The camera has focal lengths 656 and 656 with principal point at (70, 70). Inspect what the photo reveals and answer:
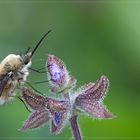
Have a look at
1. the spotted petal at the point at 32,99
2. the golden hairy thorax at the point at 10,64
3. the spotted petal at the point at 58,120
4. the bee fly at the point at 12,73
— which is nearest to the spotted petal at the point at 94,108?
the spotted petal at the point at 58,120

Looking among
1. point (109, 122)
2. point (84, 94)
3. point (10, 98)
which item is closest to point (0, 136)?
point (109, 122)

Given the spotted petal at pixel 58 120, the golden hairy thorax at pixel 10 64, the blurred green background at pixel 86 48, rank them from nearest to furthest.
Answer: the spotted petal at pixel 58 120 < the golden hairy thorax at pixel 10 64 < the blurred green background at pixel 86 48

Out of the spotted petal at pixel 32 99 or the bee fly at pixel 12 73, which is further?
the bee fly at pixel 12 73

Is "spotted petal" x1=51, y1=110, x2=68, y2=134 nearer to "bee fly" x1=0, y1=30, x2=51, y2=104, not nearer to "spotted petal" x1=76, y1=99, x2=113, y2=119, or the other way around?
"spotted petal" x1=76, y1=99, x2=113, y2=119

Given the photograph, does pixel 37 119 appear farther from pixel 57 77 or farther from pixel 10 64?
pixel 10 64

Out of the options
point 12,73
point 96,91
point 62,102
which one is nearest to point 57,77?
point 62,102

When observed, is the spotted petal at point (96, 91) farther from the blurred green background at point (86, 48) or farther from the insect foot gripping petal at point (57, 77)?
the blurred green background at point (86, 48)

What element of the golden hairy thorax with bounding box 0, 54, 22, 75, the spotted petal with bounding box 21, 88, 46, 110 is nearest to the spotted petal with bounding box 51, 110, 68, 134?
the spotted petal with bounding box 21, 88, 46, 110
